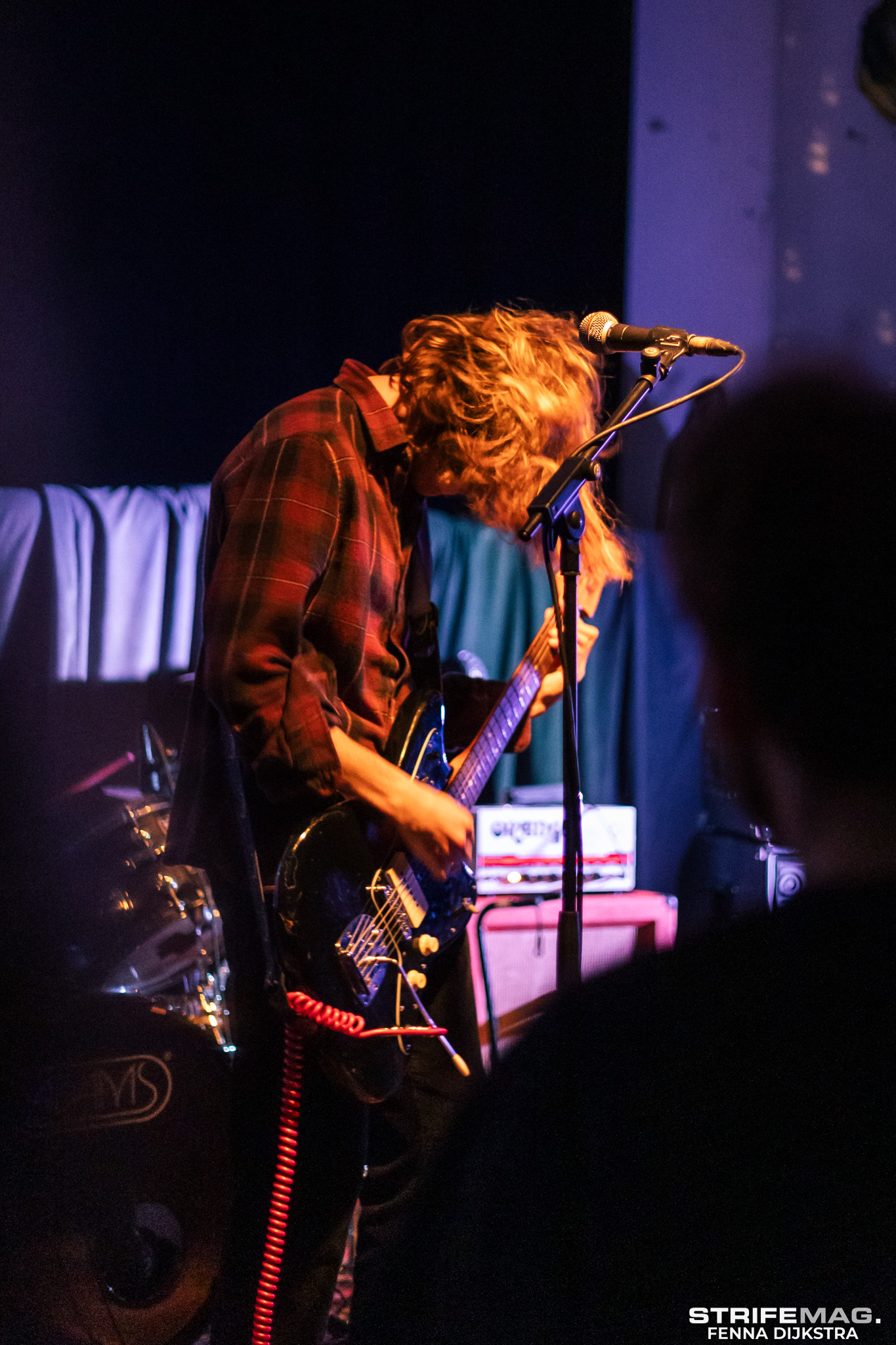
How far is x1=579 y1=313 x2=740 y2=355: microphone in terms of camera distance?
1.55 m

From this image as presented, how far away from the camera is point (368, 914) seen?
1567mm

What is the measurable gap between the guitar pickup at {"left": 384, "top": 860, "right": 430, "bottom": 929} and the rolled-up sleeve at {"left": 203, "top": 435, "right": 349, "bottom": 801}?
0.25m

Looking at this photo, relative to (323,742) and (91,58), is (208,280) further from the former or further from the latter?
(323,742)

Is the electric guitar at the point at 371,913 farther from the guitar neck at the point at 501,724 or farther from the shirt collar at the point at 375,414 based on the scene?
the shirt collar at the point at 375,414

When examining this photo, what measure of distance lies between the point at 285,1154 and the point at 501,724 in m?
0.92

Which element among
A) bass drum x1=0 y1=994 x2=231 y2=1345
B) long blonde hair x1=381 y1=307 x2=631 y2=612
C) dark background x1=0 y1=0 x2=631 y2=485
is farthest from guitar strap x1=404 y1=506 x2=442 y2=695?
dark background x1=0 y1=0 x2=631 y2=485

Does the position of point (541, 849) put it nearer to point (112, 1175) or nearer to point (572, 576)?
point (112, 1175)

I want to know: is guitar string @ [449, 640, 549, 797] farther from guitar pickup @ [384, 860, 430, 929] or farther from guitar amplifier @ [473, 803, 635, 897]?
guitar amplifier @ [473, 803, 635, 897]

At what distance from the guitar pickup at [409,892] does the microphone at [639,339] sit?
0.91 metres

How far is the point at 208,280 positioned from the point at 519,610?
1.54m

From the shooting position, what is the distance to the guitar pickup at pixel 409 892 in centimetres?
163

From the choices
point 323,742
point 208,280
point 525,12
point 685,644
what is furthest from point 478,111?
point 685,644

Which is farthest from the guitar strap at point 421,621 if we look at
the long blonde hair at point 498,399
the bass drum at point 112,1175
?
the bass drum at point 112,1175

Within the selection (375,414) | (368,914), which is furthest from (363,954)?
(375,414)
